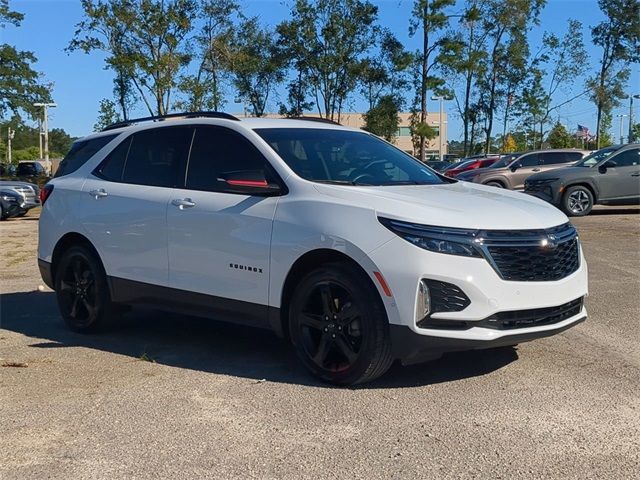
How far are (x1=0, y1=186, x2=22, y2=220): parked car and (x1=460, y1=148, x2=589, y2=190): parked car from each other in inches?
532

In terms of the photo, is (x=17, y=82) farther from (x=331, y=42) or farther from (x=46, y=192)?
(x=46, y=192)

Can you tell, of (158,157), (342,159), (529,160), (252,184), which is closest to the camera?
(252,184)

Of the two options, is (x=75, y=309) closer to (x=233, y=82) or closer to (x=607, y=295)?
(x=607, y=295)

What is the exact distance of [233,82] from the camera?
3469cm

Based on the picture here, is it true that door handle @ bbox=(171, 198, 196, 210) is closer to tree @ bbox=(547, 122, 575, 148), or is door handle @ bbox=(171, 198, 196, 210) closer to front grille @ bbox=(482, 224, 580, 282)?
front grille @ bbox=(482, 224, 580, 282)

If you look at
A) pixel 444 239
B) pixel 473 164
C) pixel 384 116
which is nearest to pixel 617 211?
pixel 473 164

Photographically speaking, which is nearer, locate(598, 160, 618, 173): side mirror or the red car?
locate(598, 160, 618, 173): side mirror

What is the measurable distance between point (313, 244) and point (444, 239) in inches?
34.7

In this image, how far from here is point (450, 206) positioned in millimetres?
4637

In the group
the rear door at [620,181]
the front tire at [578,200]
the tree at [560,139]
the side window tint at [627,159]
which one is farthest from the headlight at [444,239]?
the tree at [560,139]

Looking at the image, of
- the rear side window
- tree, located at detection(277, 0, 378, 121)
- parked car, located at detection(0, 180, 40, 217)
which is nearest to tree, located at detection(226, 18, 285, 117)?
tree, located at detection(277, 0, 378, 121)

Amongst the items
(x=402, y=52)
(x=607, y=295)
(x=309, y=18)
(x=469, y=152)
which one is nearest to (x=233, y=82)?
(x=309, y=18)

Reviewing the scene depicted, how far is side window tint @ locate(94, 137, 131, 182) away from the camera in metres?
6.47

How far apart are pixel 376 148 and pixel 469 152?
40.9 meters
